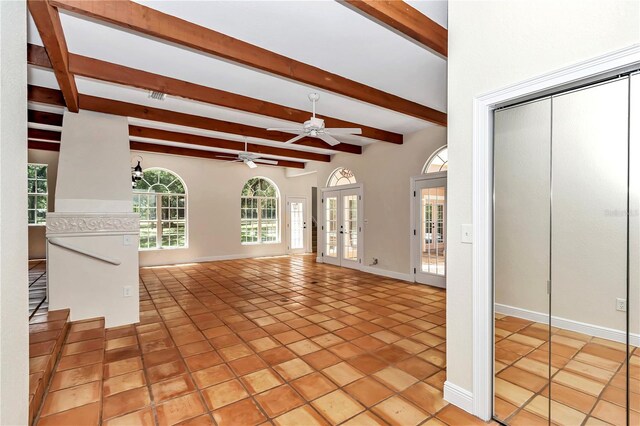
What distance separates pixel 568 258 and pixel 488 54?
53.8 inches

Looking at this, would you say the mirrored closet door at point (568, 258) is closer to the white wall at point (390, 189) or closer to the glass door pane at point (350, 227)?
the white wall at point (390, 189)

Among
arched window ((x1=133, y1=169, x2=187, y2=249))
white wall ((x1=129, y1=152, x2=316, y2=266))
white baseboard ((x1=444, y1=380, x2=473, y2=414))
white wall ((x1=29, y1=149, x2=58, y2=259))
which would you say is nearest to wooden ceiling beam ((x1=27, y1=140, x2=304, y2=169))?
white wall ((x1=29, y1=149, x2=58, y2=259))

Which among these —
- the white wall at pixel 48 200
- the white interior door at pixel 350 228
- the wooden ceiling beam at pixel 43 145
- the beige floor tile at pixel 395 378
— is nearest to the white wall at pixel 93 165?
the beige floor tile at pixel 395 378

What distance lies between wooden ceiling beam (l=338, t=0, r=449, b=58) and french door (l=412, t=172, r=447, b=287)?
121 inches

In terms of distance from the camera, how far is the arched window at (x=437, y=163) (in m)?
5.37

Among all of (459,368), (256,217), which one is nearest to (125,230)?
(459,368)

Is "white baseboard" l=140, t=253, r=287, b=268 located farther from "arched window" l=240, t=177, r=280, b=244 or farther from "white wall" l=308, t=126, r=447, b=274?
"white wall" l=308, t=126, r=447, b=274

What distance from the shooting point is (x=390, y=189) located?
20.3 feet

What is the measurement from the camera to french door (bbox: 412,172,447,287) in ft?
17.4

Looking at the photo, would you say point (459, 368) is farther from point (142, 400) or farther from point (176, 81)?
point (176, 81)

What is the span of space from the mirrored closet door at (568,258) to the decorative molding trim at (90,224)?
3859 mm

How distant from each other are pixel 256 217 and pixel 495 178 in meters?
7.66

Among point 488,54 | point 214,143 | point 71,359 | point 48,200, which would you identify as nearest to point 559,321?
point 488,54

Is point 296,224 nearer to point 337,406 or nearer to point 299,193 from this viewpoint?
point 299,193
